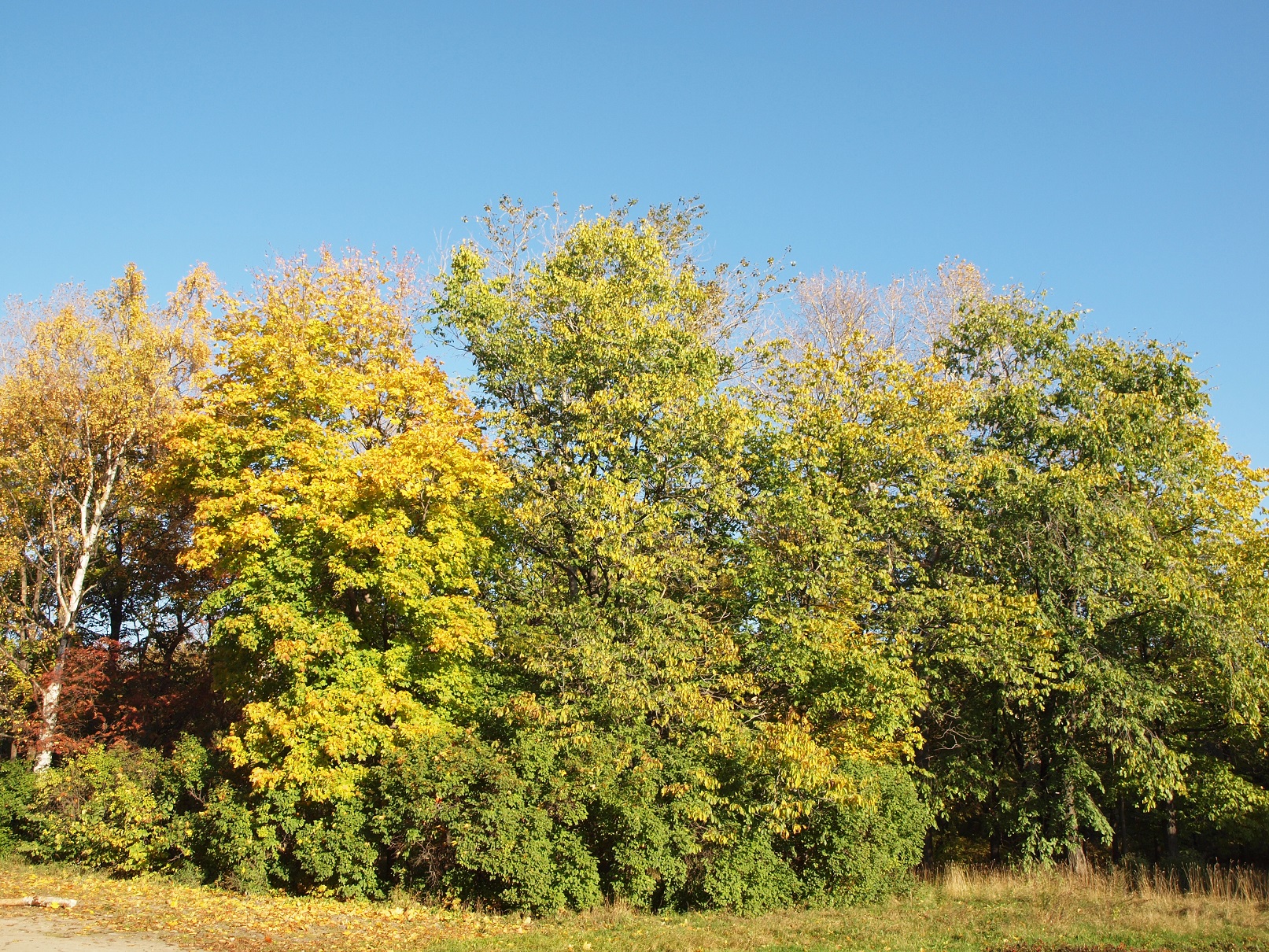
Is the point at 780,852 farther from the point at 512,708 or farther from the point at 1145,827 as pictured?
the point at 1145,827

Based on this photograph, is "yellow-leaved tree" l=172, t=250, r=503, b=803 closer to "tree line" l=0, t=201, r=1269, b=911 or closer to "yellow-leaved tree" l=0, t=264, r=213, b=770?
"tree line" l=0, t=201, r=1269, b=911

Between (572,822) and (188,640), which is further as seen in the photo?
(188,640)

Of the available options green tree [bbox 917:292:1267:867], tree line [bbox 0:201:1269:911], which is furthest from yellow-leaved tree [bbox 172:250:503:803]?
green tree [bbox 917:292:1267:867]

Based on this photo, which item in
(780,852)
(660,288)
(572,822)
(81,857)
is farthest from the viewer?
(660,288)

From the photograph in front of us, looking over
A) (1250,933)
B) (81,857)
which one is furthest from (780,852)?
(81,857)

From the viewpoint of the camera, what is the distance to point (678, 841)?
14.6 meters

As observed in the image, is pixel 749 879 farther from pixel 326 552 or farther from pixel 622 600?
pixel 326 552

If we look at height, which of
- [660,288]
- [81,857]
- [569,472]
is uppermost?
[660,288]

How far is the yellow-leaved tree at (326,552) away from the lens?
15219 millimetres

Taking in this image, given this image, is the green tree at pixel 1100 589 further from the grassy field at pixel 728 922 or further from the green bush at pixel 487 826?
the green bush at pixel 487 826

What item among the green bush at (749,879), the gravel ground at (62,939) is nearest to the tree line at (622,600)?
the green bush at (749,879)

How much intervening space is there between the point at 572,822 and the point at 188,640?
63.2 ft

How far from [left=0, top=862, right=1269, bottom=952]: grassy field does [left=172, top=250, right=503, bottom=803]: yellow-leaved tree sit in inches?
93.9

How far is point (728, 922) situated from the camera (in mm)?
13812
